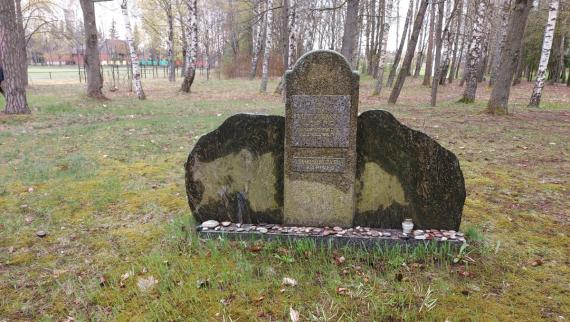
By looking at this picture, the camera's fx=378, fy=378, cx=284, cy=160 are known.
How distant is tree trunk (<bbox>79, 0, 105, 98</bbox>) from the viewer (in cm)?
1501

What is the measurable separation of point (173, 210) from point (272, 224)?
1.50m

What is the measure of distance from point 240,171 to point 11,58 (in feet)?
34.2

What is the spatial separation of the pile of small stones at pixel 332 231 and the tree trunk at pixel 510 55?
31.4 ft

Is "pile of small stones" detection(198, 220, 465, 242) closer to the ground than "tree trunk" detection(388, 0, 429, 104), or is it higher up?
closer to the ground

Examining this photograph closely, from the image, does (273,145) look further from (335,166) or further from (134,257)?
(134,257)

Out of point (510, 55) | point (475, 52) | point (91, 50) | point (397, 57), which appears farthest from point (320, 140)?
point (397, 57)

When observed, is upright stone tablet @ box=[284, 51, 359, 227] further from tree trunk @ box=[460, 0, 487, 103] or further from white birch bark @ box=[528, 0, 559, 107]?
tree trunk @ box=[460, 0, 487, 103]

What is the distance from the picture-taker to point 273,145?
4141mm

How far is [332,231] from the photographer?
157 inches

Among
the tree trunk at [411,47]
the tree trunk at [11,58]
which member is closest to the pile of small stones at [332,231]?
the tree trunk at [11,58]

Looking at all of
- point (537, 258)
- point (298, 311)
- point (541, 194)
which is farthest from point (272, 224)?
point (541, 194)

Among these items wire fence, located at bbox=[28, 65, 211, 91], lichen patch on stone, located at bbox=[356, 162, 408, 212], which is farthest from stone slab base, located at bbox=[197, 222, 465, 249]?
wire fence, located at bbox=[28, 65, 211, 91]

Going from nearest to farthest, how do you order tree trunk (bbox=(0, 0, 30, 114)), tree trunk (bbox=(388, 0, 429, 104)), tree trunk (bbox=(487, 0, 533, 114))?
tree trunk (bbox=(0, 0, 30, 114)) < tree trunk (bbox=(487, 0, 533, 114)) < tree trunk (bbox=(388, 0, 429, 104))

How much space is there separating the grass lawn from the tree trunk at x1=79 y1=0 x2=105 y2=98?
384 inches
